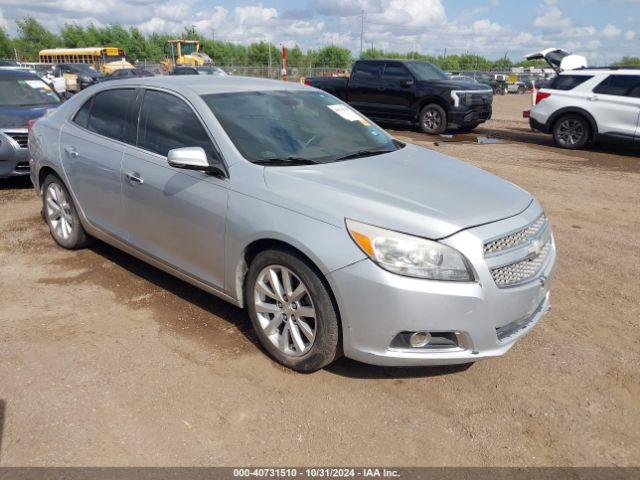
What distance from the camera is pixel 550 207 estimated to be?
6957mm

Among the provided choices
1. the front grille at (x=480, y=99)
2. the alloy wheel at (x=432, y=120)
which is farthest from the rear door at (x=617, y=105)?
the alloy wheel at (x=432, y=120)

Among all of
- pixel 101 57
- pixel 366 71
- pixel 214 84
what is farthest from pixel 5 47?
pixel 214 84

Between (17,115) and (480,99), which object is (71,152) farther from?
(480,99)

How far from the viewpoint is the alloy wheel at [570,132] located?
11695 millimetres

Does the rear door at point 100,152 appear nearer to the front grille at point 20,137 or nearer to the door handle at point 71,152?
the door handle at point 71,152

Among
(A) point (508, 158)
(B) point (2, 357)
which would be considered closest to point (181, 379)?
(B) point (2, 357)

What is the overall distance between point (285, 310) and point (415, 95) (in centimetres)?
1178

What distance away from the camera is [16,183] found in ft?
26.8

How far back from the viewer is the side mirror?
3.31m

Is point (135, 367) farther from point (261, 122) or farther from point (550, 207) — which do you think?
point (550, 207)

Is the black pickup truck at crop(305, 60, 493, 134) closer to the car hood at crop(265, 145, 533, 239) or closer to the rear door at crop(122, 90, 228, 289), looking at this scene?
the car hood at crop(265, 145, 533, 239)

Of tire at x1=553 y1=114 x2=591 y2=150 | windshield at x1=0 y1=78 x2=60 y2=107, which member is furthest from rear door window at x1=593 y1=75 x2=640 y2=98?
windshield at x1=0 y1=78 x2=60 y2=107

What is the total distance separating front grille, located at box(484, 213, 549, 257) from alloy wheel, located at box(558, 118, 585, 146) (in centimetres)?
965

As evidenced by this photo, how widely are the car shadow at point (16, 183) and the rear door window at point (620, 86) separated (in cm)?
1086
